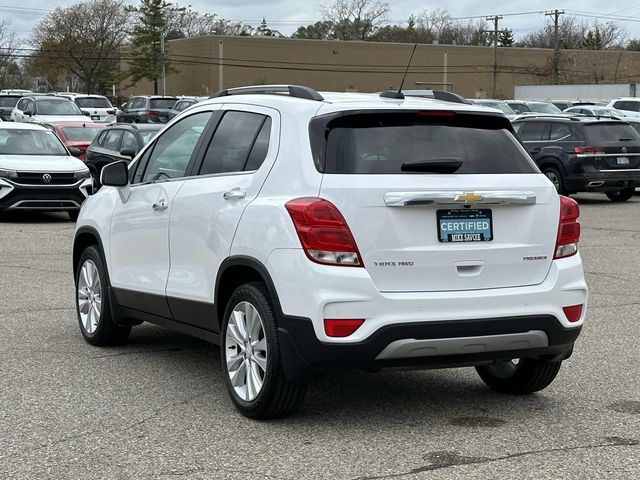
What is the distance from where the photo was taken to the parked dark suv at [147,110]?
39209mm

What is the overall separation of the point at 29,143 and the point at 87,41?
74244 millimetres

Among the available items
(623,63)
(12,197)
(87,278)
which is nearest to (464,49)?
(623,63)

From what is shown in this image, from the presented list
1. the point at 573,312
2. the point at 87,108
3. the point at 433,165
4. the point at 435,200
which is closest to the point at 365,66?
the point at 87,108

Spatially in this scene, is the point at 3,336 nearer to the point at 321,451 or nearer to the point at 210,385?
the point at 210,385

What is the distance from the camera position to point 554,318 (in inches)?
227

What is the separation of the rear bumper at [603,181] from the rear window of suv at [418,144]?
52.8ft

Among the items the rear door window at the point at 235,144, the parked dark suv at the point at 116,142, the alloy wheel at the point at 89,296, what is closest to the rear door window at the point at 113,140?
the parked dark suv at the point at 116,142

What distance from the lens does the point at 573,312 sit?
5895 millimetres

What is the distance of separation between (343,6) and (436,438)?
116371 mm

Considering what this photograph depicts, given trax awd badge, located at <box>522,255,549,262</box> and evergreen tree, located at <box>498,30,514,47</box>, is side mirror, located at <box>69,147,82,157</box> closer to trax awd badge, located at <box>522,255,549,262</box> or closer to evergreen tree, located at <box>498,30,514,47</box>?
trax awd badge, located at <box>522,255,549,262</box>

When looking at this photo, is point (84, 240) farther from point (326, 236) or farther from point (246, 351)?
point (326, 236)

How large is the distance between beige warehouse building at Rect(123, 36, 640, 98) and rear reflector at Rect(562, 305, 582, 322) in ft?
244

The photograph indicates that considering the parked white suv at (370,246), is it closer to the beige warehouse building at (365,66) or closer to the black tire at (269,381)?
the black tire at (269,381)

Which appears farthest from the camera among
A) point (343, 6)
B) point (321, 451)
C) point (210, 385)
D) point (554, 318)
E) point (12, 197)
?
point (343, 6)
